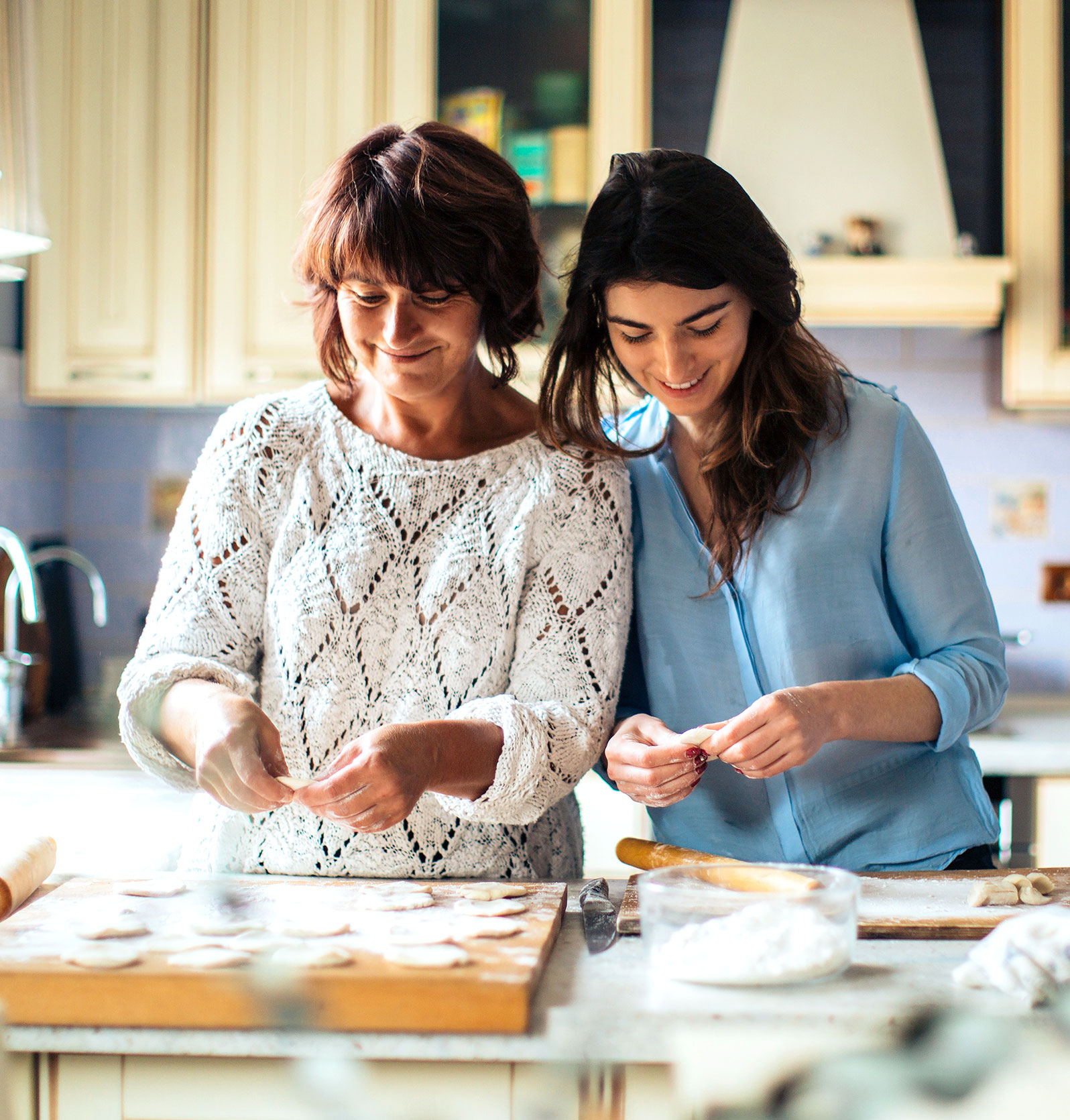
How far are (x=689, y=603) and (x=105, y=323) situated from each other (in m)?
1.62

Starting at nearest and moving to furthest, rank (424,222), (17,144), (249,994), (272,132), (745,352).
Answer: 1. (249,994)
2. (424,222)
3. (745,352)
4. (17,144)
5. (272,132)

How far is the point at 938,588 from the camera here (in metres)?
1.11

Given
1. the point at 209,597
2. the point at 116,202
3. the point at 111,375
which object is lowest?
the point at 209,597

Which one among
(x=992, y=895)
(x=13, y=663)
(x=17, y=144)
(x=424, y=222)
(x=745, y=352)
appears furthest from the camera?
(x=13, y=663)

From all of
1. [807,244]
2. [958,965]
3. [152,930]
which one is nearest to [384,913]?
[152,930]

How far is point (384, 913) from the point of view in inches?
34.5

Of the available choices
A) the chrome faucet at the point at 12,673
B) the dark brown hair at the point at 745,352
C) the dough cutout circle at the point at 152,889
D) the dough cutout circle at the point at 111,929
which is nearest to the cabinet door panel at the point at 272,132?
the chrome faucet at the point at 12,673

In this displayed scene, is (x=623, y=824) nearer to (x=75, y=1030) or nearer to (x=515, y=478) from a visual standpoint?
(x=515, y=478)

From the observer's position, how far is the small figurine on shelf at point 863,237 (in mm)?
2238

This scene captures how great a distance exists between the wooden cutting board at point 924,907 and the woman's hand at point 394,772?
170 millimetres

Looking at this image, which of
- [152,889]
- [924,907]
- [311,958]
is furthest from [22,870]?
[924,907]

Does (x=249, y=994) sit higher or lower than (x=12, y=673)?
higher

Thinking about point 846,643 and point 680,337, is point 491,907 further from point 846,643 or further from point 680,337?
point 680,337

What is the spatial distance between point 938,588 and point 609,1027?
601 millimetres
